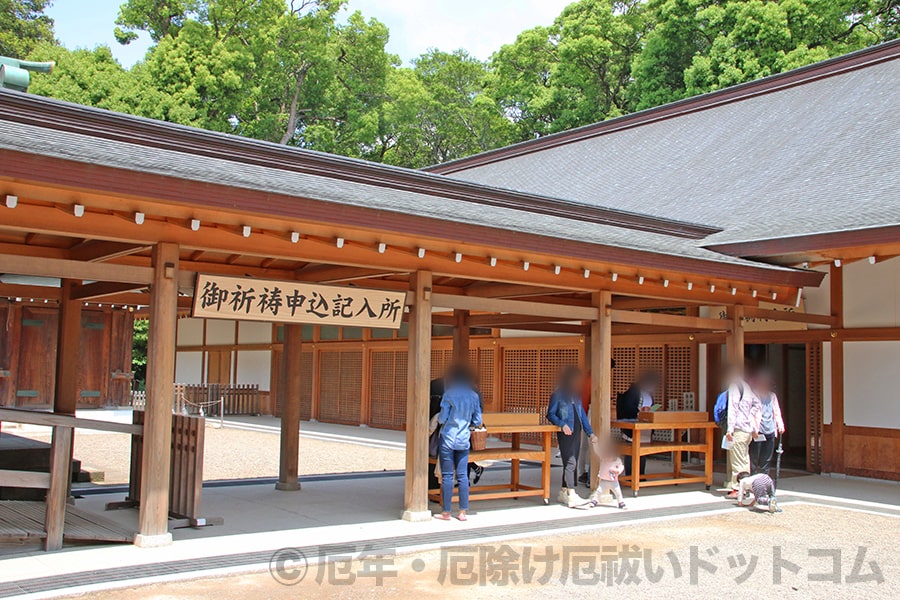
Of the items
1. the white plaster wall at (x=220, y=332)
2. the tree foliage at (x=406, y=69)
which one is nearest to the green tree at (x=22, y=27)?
the tree foliage at (x=406, y=69)

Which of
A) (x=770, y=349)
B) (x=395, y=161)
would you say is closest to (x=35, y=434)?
(x=770, y=349)

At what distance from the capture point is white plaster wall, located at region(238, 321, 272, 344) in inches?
915

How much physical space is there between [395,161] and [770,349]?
2345 centimetres

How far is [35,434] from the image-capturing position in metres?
17.7

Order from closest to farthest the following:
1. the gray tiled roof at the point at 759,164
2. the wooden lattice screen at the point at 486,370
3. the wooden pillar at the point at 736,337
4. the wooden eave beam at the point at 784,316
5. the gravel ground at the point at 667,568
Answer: the gravel ground at the point at 667,568 < the wooden pillar at the point at 736,337 < the wooden eave beam at the point at 784,316 < the gray tiled roof at the point at 759,164 < the wooden lattice screen at the point at 486,370

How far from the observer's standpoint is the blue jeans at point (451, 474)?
8203mm

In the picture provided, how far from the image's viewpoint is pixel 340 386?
69.5ft

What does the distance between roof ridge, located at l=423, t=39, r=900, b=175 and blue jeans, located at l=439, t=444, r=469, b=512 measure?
12.5m

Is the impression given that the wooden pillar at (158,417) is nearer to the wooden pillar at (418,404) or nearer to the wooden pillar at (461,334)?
the wooden pillar at (418,404)

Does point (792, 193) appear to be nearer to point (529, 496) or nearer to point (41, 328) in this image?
point (529, 496)

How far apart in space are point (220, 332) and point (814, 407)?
17.9 meters

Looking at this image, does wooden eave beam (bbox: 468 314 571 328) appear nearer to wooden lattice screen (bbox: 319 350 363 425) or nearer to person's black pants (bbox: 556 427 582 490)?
person's black pants (bbox: 556 427 582 490)

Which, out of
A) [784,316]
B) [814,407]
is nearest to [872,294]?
[784,316]

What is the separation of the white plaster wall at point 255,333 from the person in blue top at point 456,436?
15404 millimetres
